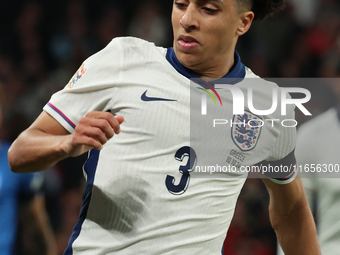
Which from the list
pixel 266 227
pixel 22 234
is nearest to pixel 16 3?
pixel 22 234

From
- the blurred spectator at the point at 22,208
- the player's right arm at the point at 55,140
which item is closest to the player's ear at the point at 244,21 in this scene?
the player's right arm at the point at 55,140

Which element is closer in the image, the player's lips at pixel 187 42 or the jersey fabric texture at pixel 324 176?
the player's lips at pixel 187 42

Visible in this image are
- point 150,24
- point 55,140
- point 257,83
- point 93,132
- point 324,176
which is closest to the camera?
point 93,132

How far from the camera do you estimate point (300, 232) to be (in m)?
2.32

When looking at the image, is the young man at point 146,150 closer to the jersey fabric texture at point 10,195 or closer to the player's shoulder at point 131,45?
the player's shoulder at point 131,45

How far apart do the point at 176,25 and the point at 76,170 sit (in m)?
2.97

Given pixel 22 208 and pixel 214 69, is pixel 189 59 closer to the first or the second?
pixel 214 69

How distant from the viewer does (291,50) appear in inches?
208

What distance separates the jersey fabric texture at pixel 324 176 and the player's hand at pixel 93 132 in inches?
71.3

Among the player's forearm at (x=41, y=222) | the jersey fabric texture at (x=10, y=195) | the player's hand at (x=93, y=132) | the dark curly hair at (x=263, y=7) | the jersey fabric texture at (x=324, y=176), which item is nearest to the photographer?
the player's hand at (x=93, y=132)

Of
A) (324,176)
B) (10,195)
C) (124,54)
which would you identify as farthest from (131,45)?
(10,195)

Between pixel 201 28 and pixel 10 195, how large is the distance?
219 centimetres

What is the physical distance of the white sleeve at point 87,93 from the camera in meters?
1.76

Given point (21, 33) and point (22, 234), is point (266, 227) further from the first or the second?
point (21, 33)
